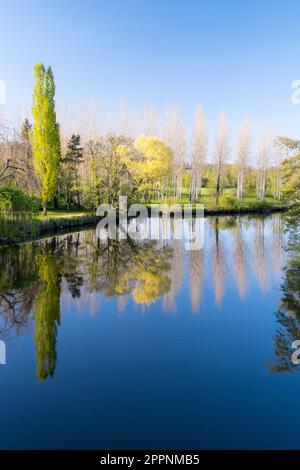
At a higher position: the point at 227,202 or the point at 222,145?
the point at 222,145

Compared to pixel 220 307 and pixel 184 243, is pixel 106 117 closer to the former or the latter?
pixel 184 243

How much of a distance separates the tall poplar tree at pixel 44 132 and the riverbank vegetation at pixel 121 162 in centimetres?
7

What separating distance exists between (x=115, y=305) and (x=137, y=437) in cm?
536

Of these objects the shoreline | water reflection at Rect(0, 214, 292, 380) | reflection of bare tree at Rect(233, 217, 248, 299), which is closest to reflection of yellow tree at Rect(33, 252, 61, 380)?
water reflection at Rect(0, 214, 292, 380)

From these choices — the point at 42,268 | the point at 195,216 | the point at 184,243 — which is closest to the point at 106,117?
the point at 195,216

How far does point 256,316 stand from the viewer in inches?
359

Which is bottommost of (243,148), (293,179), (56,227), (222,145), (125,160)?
(56,227)

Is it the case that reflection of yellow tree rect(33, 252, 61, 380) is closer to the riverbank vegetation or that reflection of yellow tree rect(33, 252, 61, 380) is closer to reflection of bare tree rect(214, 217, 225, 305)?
reflection of bare tree rect(214, 217, 225, 305)

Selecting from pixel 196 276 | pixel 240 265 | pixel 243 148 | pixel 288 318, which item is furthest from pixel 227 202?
pixel 288 318

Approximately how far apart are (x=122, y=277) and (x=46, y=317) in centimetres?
446

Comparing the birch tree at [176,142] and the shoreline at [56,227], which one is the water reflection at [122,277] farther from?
the birch tree at [176,142]

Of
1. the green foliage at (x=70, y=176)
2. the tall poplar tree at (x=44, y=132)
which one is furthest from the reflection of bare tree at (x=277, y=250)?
the green foliage at (x=70, y=176)

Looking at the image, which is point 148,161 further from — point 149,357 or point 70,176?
point 149,357

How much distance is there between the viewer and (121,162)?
110 feet
